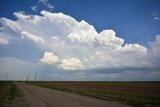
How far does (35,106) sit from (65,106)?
114 inches

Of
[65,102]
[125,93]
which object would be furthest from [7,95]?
[125,93]

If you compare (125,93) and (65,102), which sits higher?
(125,93)

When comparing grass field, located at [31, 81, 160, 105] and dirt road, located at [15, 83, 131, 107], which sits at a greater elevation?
grass field, located at [31, 81, 160, 105]

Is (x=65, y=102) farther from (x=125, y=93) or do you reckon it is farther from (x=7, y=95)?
(x=125, y=93)

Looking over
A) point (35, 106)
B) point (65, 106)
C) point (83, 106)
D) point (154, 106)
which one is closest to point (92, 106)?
point (83, 106)

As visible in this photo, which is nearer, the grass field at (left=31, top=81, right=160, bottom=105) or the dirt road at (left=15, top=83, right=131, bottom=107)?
the dirt road at (left=15, top=83, right=131, bottom=107)

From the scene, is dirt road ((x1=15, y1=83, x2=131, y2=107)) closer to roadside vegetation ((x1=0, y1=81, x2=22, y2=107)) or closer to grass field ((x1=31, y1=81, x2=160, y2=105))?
roadside vegetation ((x1=0, y1=81, x2=22, y2=107))

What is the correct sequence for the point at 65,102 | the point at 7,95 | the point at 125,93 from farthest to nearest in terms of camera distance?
the point at 125,93 < the point at 7,95 < the point at 65,102

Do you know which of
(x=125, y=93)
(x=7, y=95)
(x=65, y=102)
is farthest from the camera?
(x=125, y=93)

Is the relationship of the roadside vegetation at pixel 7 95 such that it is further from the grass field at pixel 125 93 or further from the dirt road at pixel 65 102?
the grass field at pixel 125 93

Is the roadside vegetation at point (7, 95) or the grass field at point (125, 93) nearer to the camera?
the roadside vegetation at point (7, 95)

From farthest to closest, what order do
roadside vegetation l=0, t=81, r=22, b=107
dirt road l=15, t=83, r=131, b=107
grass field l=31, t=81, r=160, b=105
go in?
1. grass field l=31, t=81, r=160, b=105
2. roadside vegetation l=0, t=81, r=22, b=107
3. dirt road l=15, t=83, r=131, b=107

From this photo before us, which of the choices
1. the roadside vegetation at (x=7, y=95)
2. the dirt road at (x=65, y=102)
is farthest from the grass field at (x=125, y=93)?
the roadside vegetation at (x=7, y=95)

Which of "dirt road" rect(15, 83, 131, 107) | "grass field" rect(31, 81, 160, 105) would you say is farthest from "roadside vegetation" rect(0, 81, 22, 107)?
"grass field" rect(31, 81, 160, 105)
